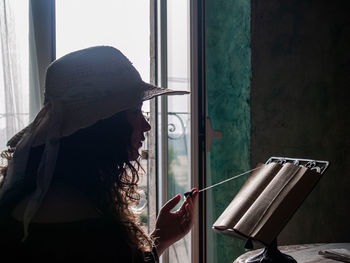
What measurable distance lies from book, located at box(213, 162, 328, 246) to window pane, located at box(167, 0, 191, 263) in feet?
2.58

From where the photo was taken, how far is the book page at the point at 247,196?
99 centimetres

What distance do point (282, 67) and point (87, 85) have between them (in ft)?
4.11

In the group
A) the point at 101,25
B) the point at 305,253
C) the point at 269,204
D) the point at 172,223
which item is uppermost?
the point at 101,25

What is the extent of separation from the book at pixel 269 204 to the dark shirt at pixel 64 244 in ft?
1.21

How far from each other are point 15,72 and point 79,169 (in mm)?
919

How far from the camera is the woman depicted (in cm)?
67

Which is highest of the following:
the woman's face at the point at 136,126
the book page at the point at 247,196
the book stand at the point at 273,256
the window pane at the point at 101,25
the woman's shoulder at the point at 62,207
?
the window pane at the point at 101,25

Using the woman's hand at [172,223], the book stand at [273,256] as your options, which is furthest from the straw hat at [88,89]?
the book stand at [273,256]

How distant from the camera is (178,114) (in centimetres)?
192

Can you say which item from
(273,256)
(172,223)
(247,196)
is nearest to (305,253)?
(273,256)

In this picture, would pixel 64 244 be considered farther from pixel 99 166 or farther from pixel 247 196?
pixel 247 196

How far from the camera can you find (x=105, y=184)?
781 mm

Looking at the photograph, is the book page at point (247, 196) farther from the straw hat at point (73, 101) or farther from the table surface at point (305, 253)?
the straw hat at point (73, 101)

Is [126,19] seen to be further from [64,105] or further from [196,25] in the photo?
[64,105]
